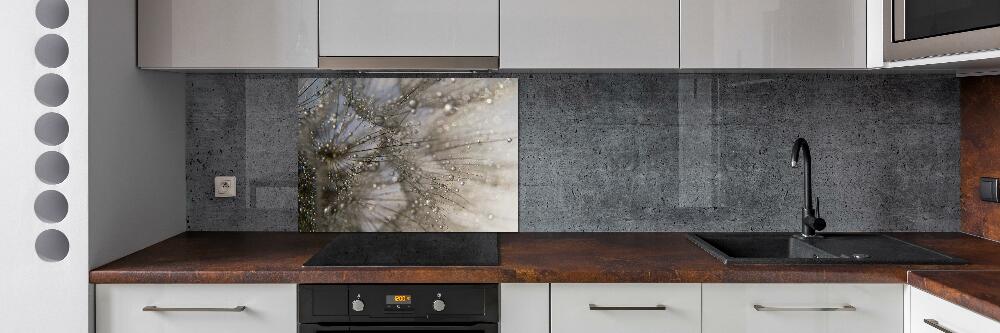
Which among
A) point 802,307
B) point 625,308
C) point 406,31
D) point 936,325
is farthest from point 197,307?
point 936,325

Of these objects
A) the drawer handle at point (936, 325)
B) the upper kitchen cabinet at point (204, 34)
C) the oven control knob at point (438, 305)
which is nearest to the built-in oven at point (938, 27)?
the drawer handle at point (936, 325)

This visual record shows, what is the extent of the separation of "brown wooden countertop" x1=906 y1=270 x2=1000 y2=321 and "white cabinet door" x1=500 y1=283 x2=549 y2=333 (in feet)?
2.96

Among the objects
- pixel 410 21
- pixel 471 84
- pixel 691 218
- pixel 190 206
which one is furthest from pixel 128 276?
pixel 691 218

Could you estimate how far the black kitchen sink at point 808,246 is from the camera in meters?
2.08

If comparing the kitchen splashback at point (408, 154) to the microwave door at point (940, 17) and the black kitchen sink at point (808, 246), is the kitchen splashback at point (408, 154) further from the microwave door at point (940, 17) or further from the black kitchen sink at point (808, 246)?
the microwave door at point (940, 17)

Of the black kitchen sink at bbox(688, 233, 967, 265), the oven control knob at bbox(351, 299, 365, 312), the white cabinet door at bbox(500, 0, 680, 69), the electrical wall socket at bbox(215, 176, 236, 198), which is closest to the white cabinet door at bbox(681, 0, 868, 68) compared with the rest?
the white cabinet door at bbox(500, 0, 680, 69)

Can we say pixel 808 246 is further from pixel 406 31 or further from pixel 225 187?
pixel 225 187

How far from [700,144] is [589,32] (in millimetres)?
653

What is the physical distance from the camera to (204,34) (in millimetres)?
2102

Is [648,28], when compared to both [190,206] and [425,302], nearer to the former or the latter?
[425,302]
